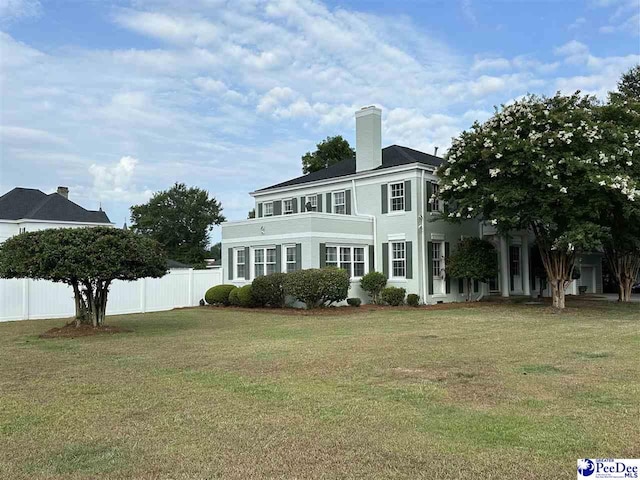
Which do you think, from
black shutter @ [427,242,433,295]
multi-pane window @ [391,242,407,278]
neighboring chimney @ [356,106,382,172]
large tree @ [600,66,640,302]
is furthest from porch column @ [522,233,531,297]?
neighboring chimney @ [356,106,382,172]

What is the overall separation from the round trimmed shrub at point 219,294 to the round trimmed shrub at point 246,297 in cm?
105

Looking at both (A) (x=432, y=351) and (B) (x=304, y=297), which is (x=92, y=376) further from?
(B) (x=304, y=297)

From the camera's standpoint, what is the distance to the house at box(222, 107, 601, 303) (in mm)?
24516

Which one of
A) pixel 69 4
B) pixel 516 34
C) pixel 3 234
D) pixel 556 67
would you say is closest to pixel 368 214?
pixel 556 67

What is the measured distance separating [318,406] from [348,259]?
18640 mm

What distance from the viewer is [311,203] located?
94.3 ft

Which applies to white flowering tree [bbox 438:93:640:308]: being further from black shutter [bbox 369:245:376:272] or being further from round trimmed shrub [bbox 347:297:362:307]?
round trimmed shrub [bbox 347:297:362:307]

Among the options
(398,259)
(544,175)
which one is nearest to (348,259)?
(398,259)

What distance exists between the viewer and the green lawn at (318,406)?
4906 millimetres

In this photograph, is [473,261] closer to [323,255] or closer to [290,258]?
[323,255]

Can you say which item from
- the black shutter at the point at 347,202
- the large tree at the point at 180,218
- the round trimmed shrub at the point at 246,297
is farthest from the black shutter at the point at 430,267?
the large tree at the point at 180,218

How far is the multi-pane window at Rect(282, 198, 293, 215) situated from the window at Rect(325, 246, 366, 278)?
557cm

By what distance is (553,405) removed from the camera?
6746 mm

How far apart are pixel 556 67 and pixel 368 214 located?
1074 centimetres
